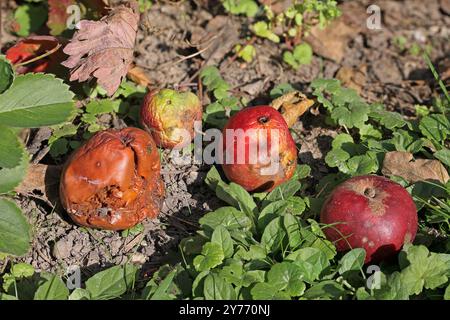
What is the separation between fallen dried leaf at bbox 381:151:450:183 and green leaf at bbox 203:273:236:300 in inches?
46.0

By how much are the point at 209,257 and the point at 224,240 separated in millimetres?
121

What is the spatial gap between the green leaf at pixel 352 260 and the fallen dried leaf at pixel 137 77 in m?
1.70

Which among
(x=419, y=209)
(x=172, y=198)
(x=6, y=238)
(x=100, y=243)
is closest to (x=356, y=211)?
(x=419, y=209)

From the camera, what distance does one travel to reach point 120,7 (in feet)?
12.3

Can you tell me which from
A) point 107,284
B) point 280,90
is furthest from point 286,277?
point 280,90

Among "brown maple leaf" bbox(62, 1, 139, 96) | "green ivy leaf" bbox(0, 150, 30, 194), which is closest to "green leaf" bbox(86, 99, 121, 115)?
"brown maple leaf" bbox(62, 1, 139, 96)

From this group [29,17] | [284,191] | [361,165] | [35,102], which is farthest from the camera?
[29,17]

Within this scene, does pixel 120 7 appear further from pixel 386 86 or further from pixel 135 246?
pixel 386 86

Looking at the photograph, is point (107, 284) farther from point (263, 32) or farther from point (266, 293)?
point (263, 32)

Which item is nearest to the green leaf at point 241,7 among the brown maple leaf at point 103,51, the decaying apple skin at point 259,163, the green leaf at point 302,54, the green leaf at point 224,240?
the green leaf at point 302,54

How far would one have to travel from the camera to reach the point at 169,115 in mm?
3516

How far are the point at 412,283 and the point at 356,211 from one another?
0.40 m

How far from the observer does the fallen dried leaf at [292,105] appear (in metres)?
3.76

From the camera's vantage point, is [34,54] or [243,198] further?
[34,54]
